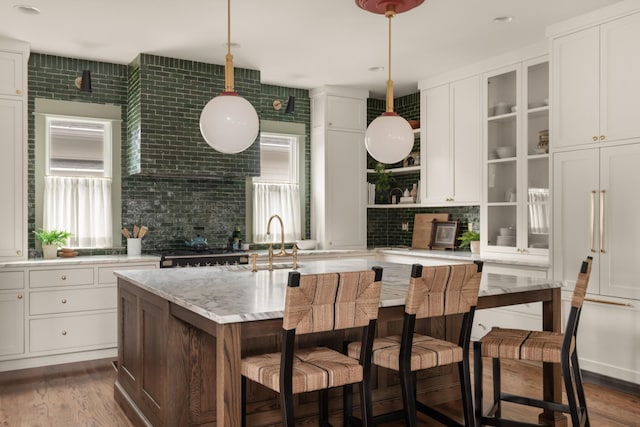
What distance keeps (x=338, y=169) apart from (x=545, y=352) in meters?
4.09

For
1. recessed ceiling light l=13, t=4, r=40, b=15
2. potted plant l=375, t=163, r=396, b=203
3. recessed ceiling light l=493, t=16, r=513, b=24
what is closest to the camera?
recessed ceiling light l=13, t=4, r=40, b=15

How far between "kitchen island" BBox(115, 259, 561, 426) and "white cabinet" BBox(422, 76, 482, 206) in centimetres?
219

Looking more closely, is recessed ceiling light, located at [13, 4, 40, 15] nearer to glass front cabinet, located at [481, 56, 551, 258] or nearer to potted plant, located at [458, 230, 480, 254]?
glass front cabinet, located at [481, 56, 551, 258]

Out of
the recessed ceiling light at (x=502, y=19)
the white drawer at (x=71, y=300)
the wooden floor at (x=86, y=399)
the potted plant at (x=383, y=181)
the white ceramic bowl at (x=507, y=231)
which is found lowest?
the wooden floor at (x=86, y=399)

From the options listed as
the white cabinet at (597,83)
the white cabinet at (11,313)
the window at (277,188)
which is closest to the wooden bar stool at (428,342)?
the white cabinet at (597,83)

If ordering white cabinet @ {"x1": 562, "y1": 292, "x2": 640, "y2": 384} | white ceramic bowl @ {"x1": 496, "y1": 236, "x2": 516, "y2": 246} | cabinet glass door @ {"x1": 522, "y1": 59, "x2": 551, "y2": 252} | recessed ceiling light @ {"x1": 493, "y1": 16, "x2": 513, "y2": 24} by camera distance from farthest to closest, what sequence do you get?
1. white ceramic bowl @ {"x1": 496, "y1": 236, "x2": 516, "y2": 246}
2. cabinet glass door @ {"x1": 522, "y1": 59, "x2": 551, "y2": 252}
3. recessed ceiling light @ {"x1": 493, "y1": 16, "x2": 513, "y2": 24}
4. white cabinet @ {"x1": 562, "y1": 292, "x2": 640, "y2": 384}

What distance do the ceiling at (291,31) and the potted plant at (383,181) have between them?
53.5 inches

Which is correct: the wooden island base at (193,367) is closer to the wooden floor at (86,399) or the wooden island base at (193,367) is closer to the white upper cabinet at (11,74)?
the wooden floor at (86,399)

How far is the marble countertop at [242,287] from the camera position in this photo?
2400 mm

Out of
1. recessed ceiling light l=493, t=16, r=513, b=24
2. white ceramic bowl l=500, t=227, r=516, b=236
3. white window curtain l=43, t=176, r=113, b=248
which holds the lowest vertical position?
white ceramic bowl l=500, t=227, r=516, b=236

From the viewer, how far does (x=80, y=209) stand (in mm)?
5668

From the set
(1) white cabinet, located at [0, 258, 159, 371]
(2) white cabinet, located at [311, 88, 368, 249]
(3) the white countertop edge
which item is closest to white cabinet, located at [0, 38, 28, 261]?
(3) the white countertop edge

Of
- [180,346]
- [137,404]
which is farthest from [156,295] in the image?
[137,404]

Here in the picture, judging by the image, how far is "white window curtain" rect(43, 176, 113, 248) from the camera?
554cm
